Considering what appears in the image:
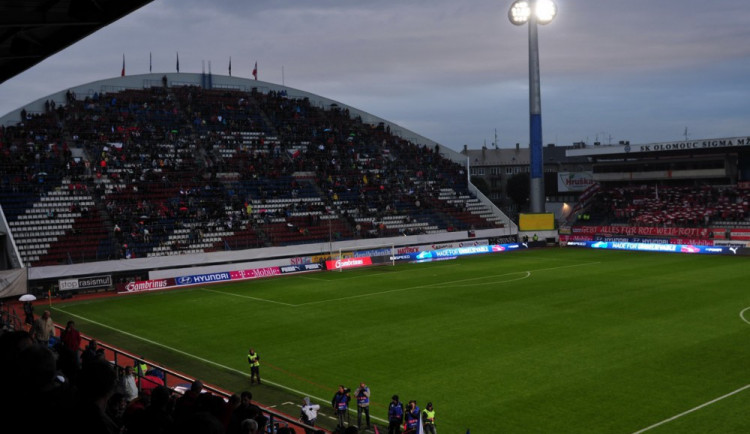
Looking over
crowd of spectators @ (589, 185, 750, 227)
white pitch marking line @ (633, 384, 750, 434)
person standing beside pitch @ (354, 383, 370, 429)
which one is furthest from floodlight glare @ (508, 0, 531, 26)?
person standing beside pitch @ (354, 383, 370, 429)

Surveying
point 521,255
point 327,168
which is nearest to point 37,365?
point 521,255

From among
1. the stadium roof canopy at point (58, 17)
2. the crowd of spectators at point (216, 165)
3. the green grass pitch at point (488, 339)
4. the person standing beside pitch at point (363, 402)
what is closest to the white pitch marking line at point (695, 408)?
the green grass pitch at point (488, 339)

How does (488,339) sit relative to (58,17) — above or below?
below

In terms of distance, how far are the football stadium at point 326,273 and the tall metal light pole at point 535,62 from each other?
1.65 ft

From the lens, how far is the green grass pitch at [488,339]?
19.4 metres

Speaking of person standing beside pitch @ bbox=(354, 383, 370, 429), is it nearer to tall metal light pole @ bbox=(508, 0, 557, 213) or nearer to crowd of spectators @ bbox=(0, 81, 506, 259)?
crowd of spectators @ bbox=(0, 81, 506, 259)

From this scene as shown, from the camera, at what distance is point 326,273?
52.5 meters

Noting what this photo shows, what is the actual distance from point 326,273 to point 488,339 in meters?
25.7

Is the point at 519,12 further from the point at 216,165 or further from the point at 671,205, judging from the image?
the point at 216,165

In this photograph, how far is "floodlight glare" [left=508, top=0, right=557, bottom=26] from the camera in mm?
68250

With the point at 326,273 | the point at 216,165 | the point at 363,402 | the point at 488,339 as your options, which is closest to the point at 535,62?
the point at 326,273

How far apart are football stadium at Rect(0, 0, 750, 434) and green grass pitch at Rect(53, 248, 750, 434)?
0.47 feet

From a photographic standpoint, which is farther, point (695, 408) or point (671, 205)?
point (671, 205)

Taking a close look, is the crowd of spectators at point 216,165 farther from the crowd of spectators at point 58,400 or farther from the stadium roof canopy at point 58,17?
the crowd of spectators at point 58,400
